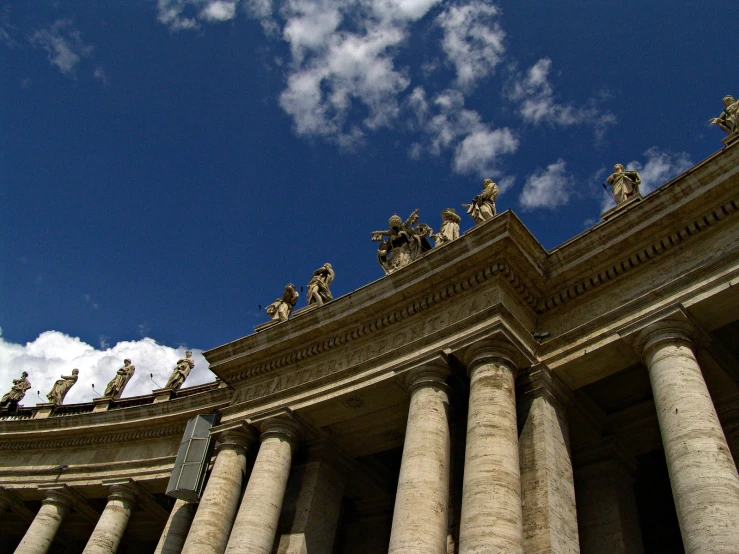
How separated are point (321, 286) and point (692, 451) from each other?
43.9ft

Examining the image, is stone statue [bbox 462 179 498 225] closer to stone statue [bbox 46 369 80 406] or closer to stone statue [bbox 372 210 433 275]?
stone statue [bbox 372 210 433 275]

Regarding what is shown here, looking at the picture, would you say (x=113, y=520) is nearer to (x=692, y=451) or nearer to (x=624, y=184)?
(x=692, y=451)

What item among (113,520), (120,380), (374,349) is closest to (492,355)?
(374,349)

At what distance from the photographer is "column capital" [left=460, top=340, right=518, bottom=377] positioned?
1510 cm

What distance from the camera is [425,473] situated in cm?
1424

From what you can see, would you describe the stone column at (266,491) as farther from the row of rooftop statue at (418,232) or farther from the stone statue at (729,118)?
the stone statue at (729,118)

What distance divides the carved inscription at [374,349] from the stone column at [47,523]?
31.2 feet

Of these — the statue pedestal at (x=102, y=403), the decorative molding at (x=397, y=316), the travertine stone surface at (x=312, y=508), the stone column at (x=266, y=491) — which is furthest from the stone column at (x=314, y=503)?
the statue pedestal at (x=102, y=403)

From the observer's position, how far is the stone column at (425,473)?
13383mm

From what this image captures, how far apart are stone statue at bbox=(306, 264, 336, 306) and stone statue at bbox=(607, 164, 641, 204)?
31.8 ft

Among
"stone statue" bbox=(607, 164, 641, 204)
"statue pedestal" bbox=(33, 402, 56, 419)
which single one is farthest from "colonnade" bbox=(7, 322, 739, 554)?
"statue pedestal" bbox=(33, 402, 56, 419)

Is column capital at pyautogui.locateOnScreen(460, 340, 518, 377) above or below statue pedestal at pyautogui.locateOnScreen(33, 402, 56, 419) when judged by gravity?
below

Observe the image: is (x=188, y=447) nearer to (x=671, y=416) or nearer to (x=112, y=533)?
(x=112, y=533)

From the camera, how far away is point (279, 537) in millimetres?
17844
